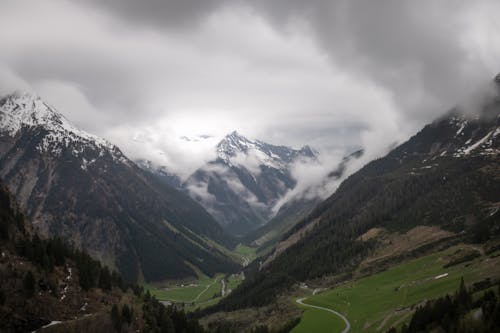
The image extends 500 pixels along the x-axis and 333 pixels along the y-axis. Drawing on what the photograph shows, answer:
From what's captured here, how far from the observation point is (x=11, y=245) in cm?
12500

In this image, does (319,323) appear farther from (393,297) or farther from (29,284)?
Result: (29,284)

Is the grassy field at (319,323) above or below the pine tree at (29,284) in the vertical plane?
below

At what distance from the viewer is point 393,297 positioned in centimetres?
16375

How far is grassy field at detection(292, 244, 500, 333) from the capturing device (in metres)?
135

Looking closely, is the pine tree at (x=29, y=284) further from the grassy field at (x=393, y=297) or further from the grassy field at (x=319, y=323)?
the grassy field at (x=393, y=297)

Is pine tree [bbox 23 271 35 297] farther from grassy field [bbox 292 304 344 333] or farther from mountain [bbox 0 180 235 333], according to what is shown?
grassy field [bbox 292 304 344 333]

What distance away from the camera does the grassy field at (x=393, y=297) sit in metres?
135

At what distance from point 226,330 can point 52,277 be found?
300 ft

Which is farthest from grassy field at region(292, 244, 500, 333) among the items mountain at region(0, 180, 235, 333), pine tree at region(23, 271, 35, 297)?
pine tree at region(23, 271, 35, 297)

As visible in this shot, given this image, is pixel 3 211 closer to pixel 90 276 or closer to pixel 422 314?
pixel 90 276

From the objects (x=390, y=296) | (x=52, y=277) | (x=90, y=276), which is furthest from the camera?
(x=390, y=296)

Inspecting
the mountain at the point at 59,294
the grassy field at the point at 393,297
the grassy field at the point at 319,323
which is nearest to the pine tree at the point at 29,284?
the mountain at the point at 59,294

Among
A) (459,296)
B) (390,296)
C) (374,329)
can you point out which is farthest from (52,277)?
(390,296)

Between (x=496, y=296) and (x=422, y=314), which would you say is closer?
(x=496, y=296)
